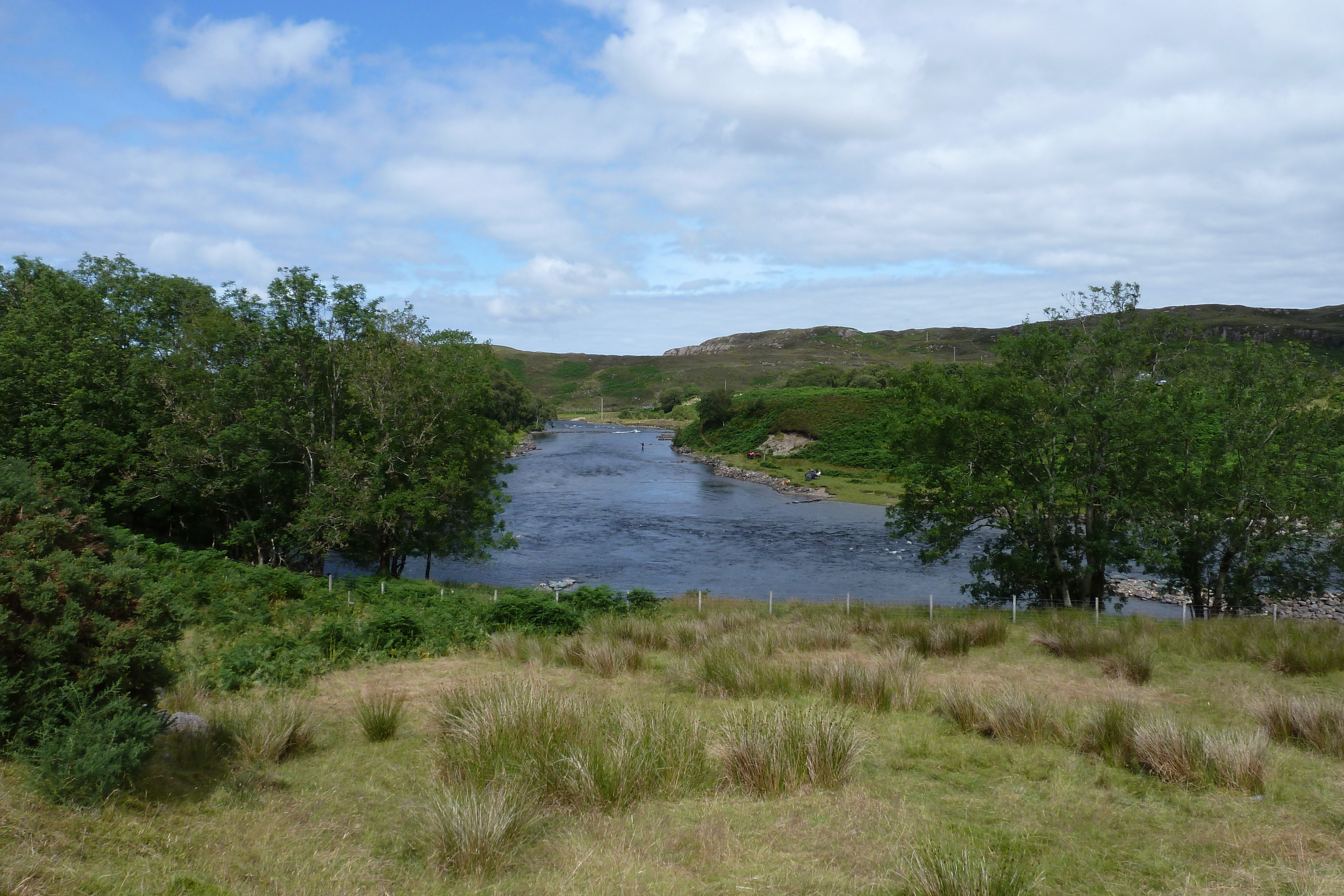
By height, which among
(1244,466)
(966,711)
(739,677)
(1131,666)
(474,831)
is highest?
(1244,466)

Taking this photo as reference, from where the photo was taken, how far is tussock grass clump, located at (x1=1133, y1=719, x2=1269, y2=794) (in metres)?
6.75

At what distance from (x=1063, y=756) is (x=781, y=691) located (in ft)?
11.2

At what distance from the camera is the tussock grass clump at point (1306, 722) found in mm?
7723

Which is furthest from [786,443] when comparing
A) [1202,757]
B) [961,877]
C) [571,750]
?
[961,877]

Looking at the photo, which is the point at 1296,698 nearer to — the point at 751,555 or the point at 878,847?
the point at 878,847

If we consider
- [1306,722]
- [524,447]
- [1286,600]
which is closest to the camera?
[1306,722]

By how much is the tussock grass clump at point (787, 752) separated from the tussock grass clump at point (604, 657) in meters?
4.71

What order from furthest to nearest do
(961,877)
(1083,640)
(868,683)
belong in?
1. (1083,640)
2. (868,683)
3. (961,877)

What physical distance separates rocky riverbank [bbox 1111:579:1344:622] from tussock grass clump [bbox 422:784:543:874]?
2258 centimetres

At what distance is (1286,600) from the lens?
26.1 meters

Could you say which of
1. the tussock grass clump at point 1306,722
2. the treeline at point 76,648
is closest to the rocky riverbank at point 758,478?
the tussock grass clump at point 1306,722

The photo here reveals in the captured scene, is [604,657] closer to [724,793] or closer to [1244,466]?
[724,793]

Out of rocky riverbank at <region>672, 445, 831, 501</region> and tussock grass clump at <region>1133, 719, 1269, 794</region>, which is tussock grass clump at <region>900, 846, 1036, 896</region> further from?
rocky riverbank at <region>672, 445, 831, 501</region>

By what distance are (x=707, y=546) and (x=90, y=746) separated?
32466 mm
